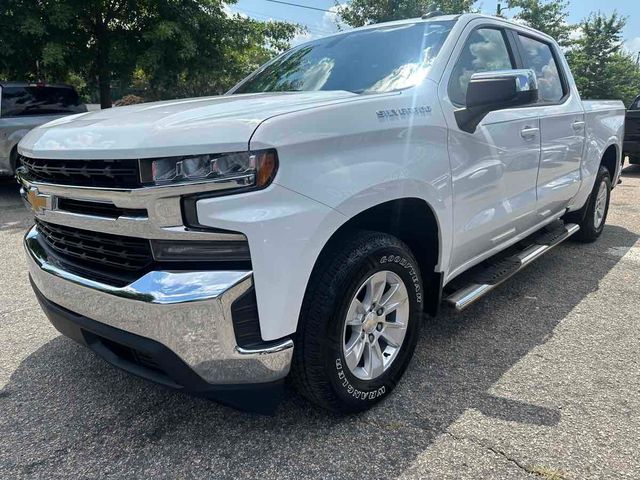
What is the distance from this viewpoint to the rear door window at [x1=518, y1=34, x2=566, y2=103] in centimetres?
388

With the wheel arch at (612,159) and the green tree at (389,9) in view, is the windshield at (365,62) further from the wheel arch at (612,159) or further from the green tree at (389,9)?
the green tree at (389,9)

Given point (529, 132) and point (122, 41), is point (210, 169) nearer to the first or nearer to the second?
point (529, 132)

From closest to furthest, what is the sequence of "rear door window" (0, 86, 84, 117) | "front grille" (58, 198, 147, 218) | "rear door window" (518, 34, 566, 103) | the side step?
"front grille" (58, 198, 147, 218) → the side step → "rear door window" (518, 34, 566, 103) → "rear door window" (0, 86, 84, 117)

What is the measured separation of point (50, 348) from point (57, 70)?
36.6 feet

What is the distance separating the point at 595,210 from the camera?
17.4 ft

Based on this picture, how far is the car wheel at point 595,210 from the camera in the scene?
519cm

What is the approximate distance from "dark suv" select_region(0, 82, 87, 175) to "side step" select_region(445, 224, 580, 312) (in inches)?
301

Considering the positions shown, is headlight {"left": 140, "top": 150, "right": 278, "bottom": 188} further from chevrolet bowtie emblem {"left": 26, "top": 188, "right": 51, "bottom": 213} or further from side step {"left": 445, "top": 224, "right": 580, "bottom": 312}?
side step {"left": 445, "top": 224, "right": 580, "bottom": 312}

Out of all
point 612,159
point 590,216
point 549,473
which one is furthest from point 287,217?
point 612,159

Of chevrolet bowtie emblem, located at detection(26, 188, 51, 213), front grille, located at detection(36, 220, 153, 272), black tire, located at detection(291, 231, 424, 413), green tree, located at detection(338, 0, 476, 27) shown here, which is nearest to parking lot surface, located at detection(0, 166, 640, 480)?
black tire, located at detection(291, 231, 424, 413)

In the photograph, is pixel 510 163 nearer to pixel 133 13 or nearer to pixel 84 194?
pixel 84 194

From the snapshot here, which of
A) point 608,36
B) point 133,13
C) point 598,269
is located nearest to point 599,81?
point 608,36

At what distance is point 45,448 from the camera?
223 centimetres

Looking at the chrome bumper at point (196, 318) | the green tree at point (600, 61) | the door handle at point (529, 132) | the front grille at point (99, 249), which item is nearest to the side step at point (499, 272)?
the door handle at point (529, 132)
